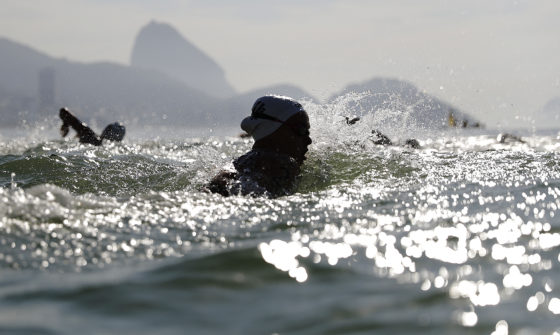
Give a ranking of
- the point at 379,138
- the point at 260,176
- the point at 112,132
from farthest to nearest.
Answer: the point at 112,132 → the point at 379,138 → the point at 260,176

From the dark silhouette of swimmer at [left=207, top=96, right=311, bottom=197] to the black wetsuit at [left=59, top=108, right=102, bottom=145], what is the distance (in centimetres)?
575

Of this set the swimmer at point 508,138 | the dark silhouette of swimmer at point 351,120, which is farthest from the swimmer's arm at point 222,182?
the swimmer at point 508,138

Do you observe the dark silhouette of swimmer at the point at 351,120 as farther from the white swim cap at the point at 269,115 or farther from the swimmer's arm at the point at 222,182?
the swimmer's arm at the point at 222,182

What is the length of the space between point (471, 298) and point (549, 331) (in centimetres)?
44

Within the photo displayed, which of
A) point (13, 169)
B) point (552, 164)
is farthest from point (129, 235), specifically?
point (552, 164)

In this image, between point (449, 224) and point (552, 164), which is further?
point (552, 164)

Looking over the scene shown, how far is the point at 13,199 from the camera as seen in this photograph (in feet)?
14.7

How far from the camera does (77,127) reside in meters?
13.0

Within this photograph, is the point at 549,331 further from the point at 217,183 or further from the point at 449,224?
the point at 217,183

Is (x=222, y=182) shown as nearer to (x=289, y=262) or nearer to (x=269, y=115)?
(x=269, y=115)

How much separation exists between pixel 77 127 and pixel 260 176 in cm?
770

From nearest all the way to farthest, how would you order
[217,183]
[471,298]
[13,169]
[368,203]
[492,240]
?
[471,298] < [492,240] < [368,203] < [217,183] < [13,169]

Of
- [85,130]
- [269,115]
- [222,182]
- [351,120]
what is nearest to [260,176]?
[222,182]

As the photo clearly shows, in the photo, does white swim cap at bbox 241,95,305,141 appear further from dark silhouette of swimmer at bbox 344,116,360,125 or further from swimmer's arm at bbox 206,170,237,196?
dark silhouette of swimmer at bbox 344,116,360,125
